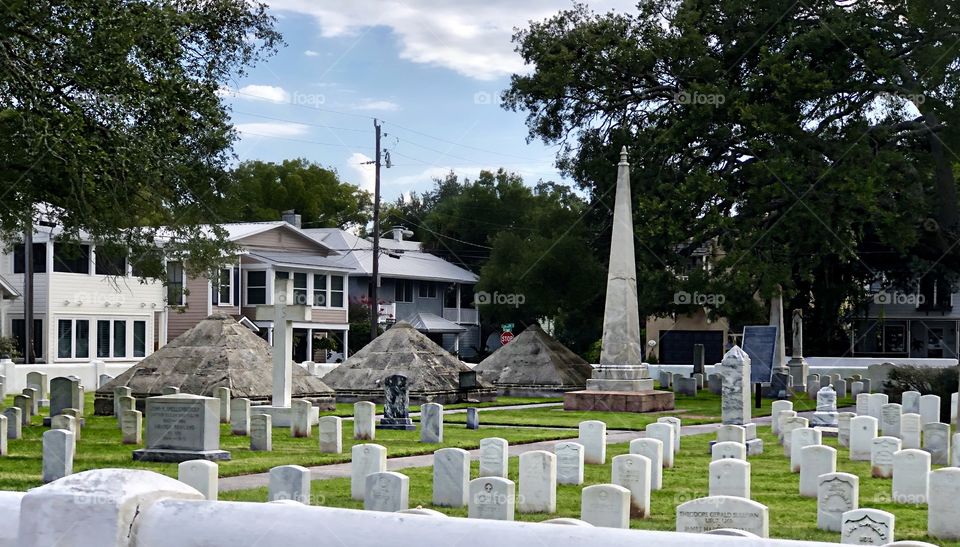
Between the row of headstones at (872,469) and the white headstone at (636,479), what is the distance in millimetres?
1736

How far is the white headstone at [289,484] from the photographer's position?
11148 mm

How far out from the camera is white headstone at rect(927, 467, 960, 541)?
453 inches

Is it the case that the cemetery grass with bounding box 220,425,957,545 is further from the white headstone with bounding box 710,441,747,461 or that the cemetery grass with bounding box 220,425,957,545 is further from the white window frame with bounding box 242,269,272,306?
the white window frame with bounding box 242,269,272,306

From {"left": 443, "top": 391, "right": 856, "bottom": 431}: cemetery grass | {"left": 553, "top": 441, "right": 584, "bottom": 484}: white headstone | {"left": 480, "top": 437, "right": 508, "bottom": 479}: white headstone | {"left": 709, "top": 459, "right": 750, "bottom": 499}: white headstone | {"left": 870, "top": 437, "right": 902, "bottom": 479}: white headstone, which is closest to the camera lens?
{"left": 709, "top": 459, "right": 750, "bottom": 499}: white headstone

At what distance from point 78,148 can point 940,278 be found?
108 feet

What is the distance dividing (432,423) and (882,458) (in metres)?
7.73

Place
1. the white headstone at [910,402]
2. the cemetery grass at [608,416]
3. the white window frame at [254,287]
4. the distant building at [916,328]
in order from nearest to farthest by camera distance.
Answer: the cemetery grass at [608,416] < the white headstone at [910,402] < the white window frame at [254,287] < the distant building at [916,328]

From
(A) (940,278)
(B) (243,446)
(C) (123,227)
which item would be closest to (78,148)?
(C) (123,227)

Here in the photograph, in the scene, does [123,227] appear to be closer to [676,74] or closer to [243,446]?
[243,446]

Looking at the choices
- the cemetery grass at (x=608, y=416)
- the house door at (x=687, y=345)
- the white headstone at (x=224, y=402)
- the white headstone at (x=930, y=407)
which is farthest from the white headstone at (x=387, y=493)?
the house door at (x=687, y=345)

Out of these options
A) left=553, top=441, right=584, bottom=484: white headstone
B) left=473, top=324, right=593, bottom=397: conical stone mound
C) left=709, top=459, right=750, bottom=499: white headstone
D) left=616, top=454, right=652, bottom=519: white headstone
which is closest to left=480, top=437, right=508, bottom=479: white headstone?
left=553, top=441, right=584, bottom=484: white headstone

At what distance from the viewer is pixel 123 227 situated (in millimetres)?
21656

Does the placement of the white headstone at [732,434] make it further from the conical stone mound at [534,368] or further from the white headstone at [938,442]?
the conical stone mound at [534,368]

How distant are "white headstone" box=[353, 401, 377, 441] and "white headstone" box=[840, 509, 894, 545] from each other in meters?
13.7
